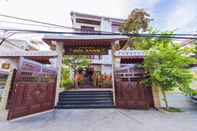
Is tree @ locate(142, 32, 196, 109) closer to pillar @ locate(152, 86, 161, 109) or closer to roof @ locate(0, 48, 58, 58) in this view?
pillar @ locate(152, 86, 161, 109)

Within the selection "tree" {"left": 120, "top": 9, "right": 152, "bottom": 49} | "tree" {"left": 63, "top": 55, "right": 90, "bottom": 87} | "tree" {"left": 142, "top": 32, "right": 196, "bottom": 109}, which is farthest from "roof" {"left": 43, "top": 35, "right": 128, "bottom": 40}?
"tree" {"left": 120, "top": 9, "right": 152, "bottom": 49}

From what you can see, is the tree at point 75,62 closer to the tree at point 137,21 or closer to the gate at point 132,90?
the tree at point 137,21

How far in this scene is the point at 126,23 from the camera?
45.0 ft

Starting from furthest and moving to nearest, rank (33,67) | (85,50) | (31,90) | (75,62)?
(75,62), (85,50), (33,67), (31,90)

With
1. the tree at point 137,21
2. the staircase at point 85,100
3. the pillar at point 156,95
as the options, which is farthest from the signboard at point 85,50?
the tree at point 137,21

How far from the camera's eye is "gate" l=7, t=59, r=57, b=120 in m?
4.89

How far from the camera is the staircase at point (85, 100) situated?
6875 millimetres

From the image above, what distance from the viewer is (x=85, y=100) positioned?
729cm

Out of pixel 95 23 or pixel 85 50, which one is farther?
pixel 95 23

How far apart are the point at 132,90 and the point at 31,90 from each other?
15.6 feet

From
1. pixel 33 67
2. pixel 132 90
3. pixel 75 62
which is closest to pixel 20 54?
pixel 33 67

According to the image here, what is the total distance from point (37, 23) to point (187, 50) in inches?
303

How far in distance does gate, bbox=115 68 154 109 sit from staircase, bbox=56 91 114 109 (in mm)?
700

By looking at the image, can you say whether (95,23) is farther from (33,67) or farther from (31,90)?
(31,90)
